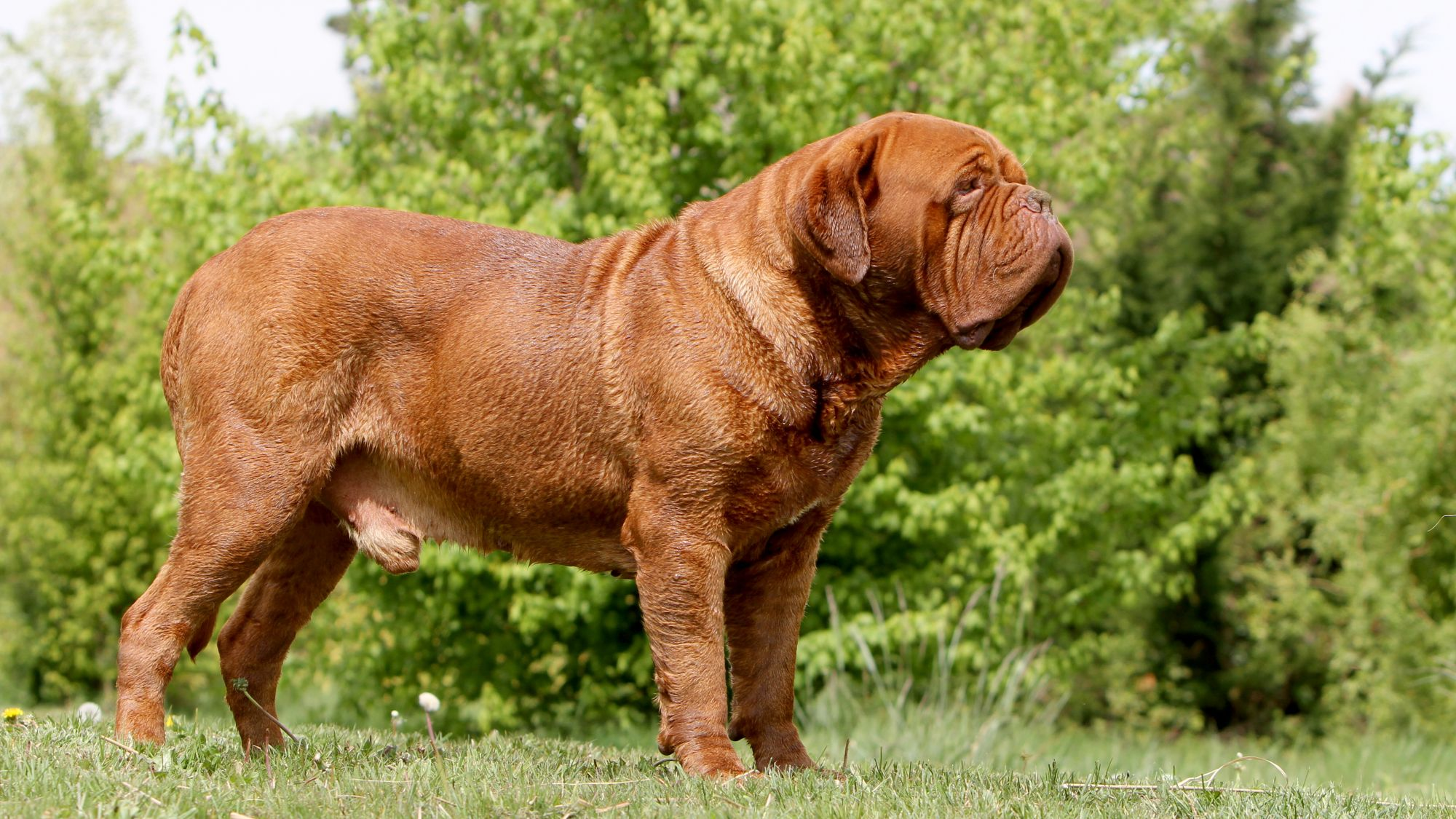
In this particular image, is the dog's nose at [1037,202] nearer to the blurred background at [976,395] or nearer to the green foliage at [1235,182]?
the blurred background at [976,395]

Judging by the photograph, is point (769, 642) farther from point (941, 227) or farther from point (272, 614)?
point (272, 614)

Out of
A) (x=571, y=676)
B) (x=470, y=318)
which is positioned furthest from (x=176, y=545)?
(x=571, y=676)

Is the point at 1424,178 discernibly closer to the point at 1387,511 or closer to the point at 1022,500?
the point at 1387,511

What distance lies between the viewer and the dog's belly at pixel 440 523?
166 inches

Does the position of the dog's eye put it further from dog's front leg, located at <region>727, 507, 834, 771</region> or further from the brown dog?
dog's front leg, located at <region>727, 507, 834, 771</region>

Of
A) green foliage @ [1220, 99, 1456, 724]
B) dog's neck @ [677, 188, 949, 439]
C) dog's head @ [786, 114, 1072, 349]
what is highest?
dog's head @ [786, 114, 1072, 349]

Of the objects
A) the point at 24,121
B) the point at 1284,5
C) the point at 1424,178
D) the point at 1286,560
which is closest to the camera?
the point at 1424,178

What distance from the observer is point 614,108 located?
9.32m

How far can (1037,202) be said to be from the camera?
3738mm

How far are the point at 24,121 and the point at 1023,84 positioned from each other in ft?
38.3

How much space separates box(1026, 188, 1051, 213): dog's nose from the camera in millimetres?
3721

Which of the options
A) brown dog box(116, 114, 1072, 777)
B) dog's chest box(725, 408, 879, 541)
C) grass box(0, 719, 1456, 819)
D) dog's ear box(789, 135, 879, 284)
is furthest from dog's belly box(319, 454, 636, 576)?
dog's ear box(789, 135, 879, 284)

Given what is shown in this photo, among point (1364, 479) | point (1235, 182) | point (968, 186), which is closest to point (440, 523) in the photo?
point (968, 186)

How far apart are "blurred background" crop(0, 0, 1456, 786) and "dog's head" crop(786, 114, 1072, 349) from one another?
3.24m
